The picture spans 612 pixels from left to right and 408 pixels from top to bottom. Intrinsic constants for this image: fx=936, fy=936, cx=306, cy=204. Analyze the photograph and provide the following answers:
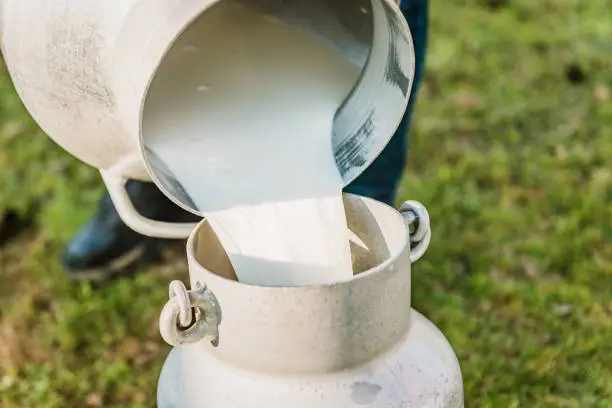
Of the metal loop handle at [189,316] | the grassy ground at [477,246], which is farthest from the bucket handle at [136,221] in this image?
the grassy ground at [477,246]

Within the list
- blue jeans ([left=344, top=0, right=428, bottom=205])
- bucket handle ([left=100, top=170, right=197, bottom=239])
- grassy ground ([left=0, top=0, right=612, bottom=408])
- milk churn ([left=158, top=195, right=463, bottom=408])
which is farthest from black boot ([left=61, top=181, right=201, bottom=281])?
milk churn ([left=158, top=195, right=463, bottom=408])

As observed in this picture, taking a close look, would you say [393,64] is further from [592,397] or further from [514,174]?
[514,174]

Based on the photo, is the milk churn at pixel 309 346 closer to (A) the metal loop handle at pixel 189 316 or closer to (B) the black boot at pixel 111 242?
Result: (A) the metal loop handle at pixel 189 316

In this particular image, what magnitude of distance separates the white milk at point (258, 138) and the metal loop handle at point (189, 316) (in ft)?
0.42

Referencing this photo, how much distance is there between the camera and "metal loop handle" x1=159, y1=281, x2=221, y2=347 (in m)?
1.10

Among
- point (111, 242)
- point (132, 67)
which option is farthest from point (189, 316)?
point (111, 242)

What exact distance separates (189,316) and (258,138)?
36cm

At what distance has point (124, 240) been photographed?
2.03m

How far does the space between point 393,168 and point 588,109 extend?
1.02m

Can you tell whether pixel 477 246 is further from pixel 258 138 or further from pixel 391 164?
pixel 258 138

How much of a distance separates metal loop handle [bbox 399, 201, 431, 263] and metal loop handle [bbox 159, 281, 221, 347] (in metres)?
0.31

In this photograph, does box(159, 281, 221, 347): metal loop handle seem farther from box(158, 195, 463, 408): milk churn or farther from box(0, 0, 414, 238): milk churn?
box(0, 0, 414, 238): milk churn

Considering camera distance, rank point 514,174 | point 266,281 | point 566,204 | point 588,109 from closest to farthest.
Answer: point 266,281 → point 566,204 → point 514,174 → point 588,109

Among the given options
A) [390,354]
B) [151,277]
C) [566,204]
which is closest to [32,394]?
[151,277]
